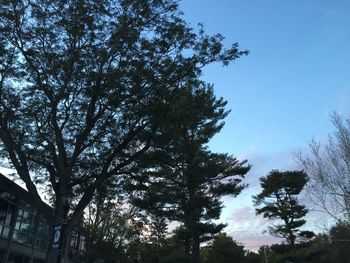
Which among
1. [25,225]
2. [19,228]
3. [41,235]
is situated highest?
[41,235]

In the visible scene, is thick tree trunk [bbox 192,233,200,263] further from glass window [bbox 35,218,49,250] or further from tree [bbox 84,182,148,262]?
glass window [bbox 35,218,49,250]

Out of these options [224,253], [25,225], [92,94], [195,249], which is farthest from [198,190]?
[92,94]

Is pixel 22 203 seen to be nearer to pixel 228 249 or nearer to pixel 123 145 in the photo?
pixel 123 145

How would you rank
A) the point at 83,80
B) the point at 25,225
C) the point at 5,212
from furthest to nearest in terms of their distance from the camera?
the point at 25,225, the point at 5,212, the point at 83,80

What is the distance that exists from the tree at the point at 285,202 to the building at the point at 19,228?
30114 millimetres

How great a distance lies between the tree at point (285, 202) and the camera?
172ft

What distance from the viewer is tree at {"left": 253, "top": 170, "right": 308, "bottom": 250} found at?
52.4 m

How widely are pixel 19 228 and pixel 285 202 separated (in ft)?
116

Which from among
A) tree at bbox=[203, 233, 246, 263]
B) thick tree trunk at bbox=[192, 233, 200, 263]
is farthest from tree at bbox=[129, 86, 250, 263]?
tree at bbox=[203, 233, 246, 263]

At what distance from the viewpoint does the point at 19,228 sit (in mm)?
27938

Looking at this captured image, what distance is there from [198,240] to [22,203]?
17395 millimetres

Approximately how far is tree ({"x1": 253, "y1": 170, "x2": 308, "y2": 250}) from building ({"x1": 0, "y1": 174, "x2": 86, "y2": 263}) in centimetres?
3011

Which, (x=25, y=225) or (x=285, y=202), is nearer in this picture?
(x=25, y=225)

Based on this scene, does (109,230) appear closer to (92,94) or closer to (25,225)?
(25,225)
